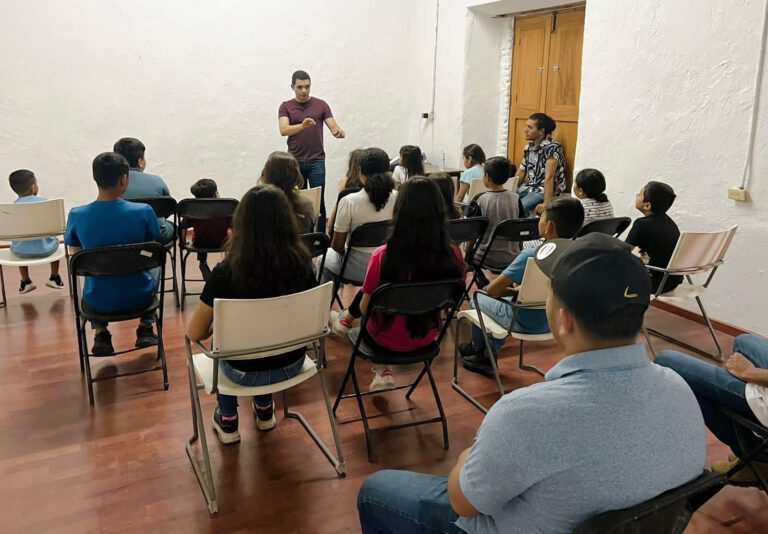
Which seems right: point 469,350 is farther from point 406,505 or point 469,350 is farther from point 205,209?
point 406,505

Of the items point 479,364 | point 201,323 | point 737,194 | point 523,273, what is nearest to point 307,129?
point 479,364

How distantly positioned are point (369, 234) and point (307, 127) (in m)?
2.93

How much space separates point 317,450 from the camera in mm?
2789

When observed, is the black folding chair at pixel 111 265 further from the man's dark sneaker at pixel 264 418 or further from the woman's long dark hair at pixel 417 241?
the woman's long dark hair at pixel 417 241

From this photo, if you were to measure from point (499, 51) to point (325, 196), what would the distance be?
8.10 ft

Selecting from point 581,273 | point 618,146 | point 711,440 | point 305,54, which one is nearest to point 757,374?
point 711,440

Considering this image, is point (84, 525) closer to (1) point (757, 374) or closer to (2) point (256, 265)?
(2) point (256, 265)

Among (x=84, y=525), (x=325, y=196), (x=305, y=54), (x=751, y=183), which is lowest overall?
(x=84, y=525)

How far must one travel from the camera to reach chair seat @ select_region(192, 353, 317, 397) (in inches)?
94.9

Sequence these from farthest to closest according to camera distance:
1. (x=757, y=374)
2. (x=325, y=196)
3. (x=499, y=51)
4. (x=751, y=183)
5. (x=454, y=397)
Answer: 1. (x=325, y=196)
2. (x=499, y=51)
3. (x=751, y=183)
4. (x=454, y=397)
5. (x=757, y=374)

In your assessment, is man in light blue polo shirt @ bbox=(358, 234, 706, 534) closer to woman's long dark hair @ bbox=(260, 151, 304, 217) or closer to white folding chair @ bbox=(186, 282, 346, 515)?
white folding chair @ bbox=(186, 282, 346, 515)

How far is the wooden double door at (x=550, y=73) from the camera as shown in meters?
6.05

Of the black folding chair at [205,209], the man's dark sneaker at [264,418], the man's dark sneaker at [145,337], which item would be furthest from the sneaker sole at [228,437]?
the black folding chair at [205,209]

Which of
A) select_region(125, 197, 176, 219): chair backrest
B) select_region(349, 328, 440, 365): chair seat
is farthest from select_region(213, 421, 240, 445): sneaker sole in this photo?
select_region(125, 197, 176, 219): chair backrest
